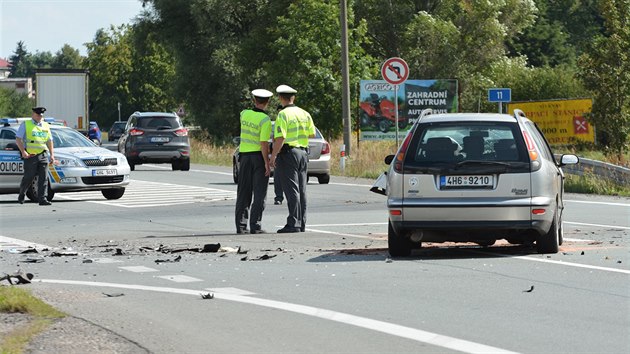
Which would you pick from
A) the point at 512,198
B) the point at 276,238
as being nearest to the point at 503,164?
the point at 512,198

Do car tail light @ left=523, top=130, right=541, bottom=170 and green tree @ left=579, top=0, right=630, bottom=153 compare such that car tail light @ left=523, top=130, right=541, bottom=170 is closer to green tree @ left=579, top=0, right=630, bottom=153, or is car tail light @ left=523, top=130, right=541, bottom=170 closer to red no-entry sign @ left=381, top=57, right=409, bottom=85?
red no-entry sign @ left=381, top=57, right=409, bottom=85

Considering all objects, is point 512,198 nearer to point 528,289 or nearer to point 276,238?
point 528,289

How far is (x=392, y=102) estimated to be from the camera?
43.4 metres

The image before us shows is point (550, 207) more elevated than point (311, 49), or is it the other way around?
point (311, 49)

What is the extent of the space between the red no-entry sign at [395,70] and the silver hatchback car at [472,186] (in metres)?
21.4

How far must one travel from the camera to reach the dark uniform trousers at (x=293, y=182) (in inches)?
673

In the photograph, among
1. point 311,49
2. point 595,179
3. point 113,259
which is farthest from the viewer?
point 311,49

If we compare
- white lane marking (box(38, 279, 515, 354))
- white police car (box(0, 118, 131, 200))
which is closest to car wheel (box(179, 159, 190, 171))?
white police car (box(0, 118, 131, 200))

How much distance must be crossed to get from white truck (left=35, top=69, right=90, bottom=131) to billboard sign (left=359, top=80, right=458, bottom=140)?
41.3 ft

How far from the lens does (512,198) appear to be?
42.3 feet

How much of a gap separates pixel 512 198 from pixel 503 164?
0.34 metres

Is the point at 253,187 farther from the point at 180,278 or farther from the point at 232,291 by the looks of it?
the point at 232,291

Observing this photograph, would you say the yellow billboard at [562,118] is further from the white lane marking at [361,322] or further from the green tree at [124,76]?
the green tree at [124,76]

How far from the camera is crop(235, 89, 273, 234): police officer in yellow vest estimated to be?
17141mm
